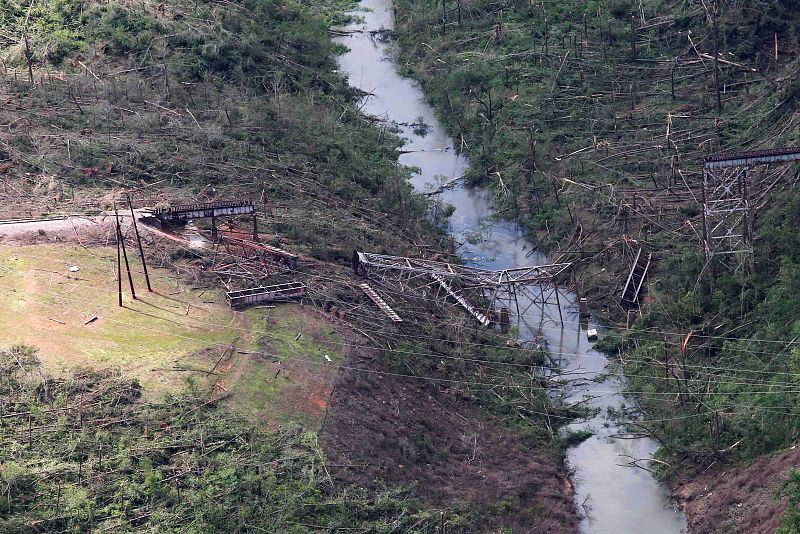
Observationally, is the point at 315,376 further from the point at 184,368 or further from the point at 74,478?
the point at 74,478

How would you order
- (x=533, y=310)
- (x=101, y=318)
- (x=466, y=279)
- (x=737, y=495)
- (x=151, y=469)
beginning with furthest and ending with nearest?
(x=533, y=310)
(x=466, y=279)
(x=101, y=318)
(x=737, y=495)
(x=151, y=469)

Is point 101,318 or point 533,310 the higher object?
point 101,318

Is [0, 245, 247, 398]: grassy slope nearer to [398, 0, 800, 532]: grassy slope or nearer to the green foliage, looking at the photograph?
the green foliage

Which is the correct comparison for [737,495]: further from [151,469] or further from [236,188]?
[236,188]

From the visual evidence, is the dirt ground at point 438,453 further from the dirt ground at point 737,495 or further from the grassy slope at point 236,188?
the dirt ground at point 737,495

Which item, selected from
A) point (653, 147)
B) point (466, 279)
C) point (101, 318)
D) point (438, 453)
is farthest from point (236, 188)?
point (653, 147)

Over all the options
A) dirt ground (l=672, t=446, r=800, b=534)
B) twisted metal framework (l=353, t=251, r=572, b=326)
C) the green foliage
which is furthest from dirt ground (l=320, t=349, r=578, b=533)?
twisted metal framework (l=353, t=251, r=572, b=326)

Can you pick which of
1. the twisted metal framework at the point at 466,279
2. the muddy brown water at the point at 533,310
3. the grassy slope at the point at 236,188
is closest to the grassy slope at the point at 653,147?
the muddy brown water at the point at 533,310

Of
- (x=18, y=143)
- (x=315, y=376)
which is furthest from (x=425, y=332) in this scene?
(x=18, y=143)
